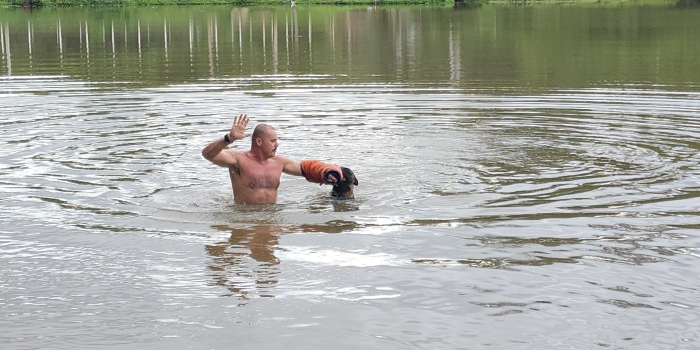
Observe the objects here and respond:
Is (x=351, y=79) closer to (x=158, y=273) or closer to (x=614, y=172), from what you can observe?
(x=614, y=172)

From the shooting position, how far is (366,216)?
9570 mm

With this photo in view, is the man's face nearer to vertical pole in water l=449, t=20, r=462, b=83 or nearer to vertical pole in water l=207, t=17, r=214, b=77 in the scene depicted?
vertical pole in water l=449, t=20, r=462, b=83

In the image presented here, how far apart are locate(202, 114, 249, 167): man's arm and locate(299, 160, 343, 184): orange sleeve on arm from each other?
778 mm

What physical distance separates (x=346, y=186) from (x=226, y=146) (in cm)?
142

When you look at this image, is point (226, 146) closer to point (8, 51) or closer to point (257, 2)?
point (8, 51)

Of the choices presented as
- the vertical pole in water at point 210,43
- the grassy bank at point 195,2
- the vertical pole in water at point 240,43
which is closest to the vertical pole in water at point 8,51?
the vertical pole in water at point 210,43

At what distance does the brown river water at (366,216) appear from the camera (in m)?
6.41

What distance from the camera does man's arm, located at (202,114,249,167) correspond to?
8.89 meters

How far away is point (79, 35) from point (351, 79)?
2061 centimetres

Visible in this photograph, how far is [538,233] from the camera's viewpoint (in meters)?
8.64

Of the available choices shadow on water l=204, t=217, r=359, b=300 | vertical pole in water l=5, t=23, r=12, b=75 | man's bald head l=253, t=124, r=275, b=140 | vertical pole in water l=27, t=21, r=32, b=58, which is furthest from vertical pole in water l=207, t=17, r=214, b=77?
shadow on water l=204, t=217, r=359, b=300

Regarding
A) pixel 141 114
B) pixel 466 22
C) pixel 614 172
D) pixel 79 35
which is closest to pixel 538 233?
pixel 614 172

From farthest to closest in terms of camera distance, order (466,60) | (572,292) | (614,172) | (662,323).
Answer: (466,60) → (614,172) → (572,292) → (662,323)

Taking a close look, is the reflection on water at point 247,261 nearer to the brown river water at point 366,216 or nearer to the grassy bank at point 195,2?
the brown river water at point 366,216
